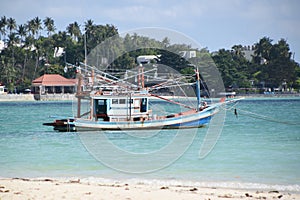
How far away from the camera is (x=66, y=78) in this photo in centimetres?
11619

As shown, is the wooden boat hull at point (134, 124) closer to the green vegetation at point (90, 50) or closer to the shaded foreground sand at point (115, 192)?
the shaded foreground sand at point (115, 192)

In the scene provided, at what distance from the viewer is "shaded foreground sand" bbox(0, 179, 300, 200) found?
14.4 metres

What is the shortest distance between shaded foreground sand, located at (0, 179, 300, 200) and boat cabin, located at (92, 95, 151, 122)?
17.6 metres

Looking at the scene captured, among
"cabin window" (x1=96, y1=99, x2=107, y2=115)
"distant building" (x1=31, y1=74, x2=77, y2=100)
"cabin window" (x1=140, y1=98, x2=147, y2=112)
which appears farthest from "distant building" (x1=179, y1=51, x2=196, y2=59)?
"cabin window" (x1=96, y1=99, x2=107, y2=115)

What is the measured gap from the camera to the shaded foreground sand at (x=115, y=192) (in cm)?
1438

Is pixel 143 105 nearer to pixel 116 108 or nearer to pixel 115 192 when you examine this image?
pixel 116 108

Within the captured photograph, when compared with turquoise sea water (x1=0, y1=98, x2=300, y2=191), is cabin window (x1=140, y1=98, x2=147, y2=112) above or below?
above

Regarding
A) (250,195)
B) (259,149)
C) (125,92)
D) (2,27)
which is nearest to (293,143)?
(259,149)

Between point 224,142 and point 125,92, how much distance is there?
7.07 m

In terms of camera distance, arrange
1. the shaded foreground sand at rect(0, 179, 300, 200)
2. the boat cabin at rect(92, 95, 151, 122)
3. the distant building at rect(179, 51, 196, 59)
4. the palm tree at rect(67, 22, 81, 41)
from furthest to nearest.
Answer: the palm tree at rect(67, 22, 81, 41), the distant building at rect(179, 51, 196, 59), the boat cabin at rect(92, 95, 151, 122), the shaded foreground sand at rect(0, 179, 300, 200)

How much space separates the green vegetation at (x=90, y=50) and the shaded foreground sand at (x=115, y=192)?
8947 cm

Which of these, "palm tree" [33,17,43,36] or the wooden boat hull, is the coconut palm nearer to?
"palm tree" [33,17,43,36]

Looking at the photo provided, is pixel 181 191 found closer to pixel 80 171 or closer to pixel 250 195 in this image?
pixel 250 195

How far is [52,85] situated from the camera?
10844cm
